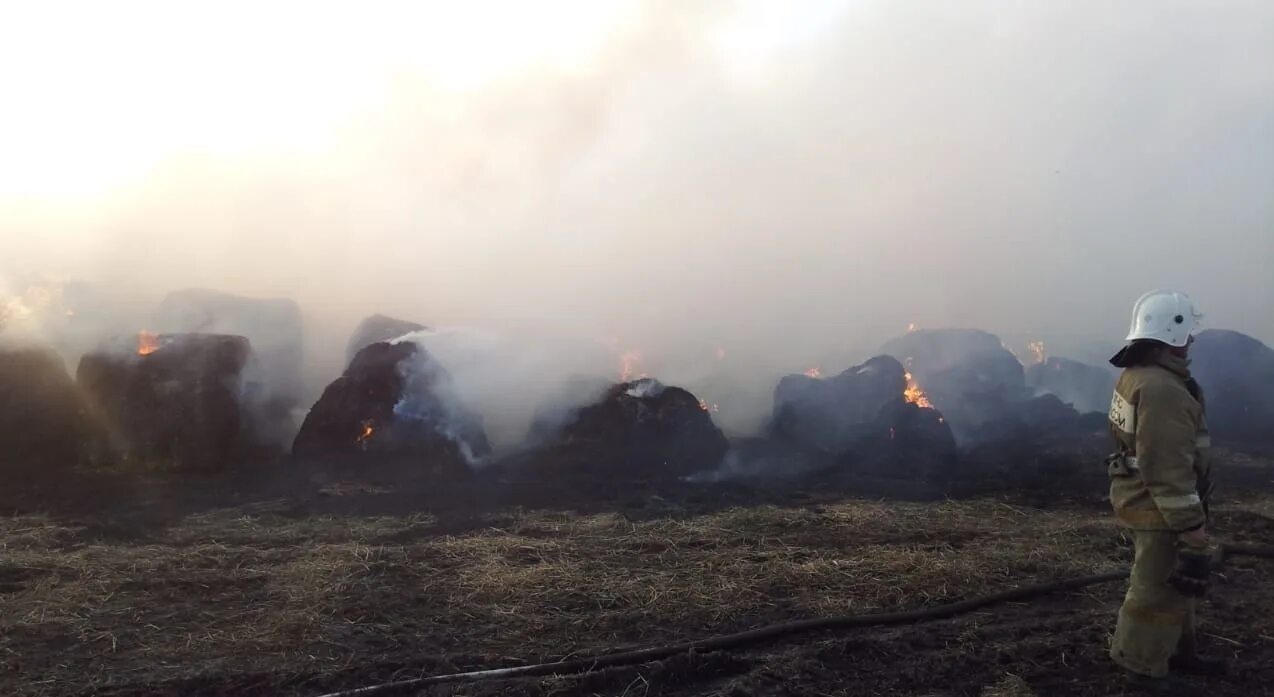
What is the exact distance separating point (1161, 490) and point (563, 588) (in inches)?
164

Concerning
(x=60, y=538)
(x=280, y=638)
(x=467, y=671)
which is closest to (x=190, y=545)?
(x=60, y=538)

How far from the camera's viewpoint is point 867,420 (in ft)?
49.6

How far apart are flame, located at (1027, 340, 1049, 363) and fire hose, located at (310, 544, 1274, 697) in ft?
77.9

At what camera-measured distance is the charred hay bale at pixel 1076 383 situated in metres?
22.4

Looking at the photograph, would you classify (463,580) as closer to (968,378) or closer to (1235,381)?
(968,378)

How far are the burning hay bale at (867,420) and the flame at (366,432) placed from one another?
7450 millimetres

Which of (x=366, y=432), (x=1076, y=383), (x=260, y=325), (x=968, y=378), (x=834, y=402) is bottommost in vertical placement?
(x=366, y=432)

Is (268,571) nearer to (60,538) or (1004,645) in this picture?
(60,538)

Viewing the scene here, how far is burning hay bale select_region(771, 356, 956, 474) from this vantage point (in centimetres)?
1313

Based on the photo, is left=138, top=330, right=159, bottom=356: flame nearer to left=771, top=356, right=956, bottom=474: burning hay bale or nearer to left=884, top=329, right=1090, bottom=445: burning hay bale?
left=771, top=356, right=956, bottom=474: burning hay bale

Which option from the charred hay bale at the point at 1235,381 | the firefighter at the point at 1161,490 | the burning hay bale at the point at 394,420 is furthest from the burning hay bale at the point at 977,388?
the firefighter at the point at 1161,490

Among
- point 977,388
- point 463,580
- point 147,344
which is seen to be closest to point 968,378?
point 977,388

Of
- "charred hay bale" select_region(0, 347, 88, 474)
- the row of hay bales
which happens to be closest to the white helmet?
the row of hay bales

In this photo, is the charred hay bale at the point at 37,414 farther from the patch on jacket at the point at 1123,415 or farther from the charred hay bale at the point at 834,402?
the patch on jacket at the point at 1123,415
